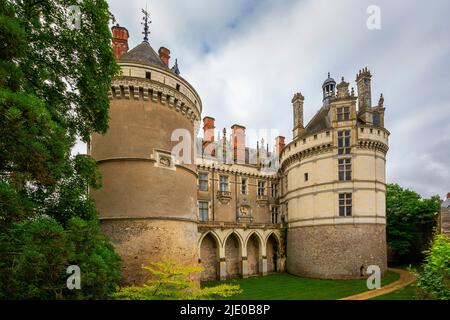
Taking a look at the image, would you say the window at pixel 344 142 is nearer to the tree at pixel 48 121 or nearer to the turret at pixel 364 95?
the turret at pixel 364 95

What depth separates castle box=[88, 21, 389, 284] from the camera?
13062 millimetres

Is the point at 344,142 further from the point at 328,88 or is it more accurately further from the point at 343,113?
the point at 328,88

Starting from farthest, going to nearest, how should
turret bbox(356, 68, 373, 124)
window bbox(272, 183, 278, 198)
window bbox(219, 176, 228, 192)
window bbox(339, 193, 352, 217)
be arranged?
window bbox(272, 183, 278, 198) < window bbox(219, 176, 228, 192) < turret bbox(356, 68, 373, 124) < window bbox(339, 193, 352, 217)

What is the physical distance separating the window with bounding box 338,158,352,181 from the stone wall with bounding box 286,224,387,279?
3.80 meters

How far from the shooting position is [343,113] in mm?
22531

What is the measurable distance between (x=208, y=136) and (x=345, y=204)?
13.7 m

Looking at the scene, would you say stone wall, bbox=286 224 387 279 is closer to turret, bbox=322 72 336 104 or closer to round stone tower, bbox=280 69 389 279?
round stone tower, bbox=280 69 389 279

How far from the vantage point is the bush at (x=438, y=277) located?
8077mm

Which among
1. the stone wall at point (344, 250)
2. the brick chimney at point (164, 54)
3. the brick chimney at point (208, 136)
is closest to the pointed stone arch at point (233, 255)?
the stone wall at point (344, 250)

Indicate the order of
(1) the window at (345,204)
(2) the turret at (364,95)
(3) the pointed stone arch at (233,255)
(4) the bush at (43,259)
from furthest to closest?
(3) the pointed stone arch at (233,255) < (2) the turret at (364,95) < (1) the window at (345,204) < (4) the bush at (43,259)

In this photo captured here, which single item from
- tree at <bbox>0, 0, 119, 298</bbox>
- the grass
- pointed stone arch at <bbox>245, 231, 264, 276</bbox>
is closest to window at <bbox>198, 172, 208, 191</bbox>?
pointed stone arch at <bbox>245, 231, 264, 276</bbox>

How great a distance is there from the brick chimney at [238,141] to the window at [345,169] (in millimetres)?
9468

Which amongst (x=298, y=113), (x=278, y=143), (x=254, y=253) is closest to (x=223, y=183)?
(x=254, y=253)

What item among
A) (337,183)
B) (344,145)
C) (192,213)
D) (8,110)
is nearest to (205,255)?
(192,213)
